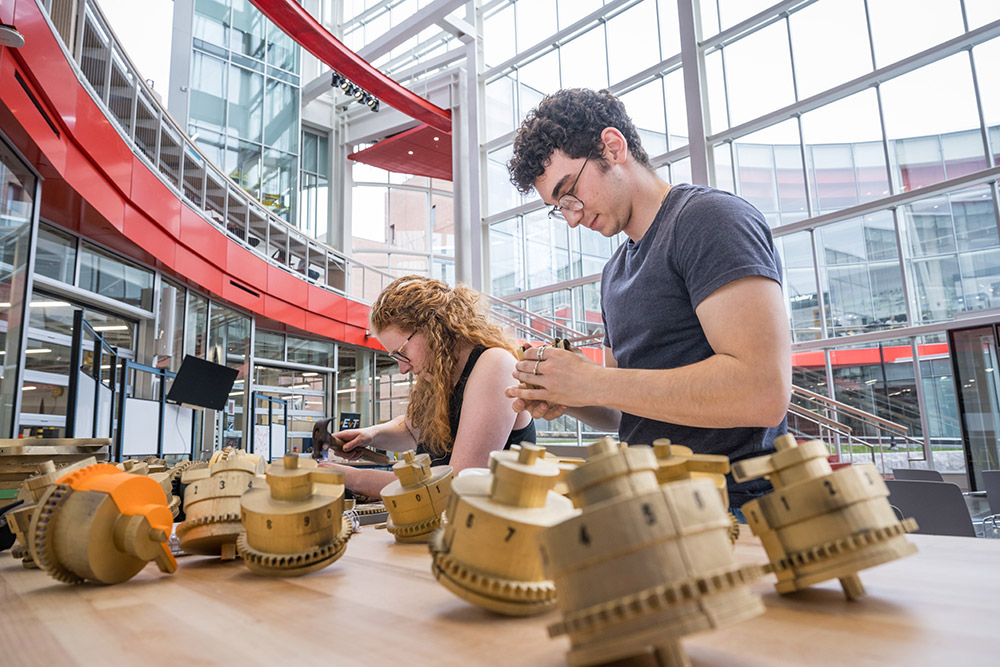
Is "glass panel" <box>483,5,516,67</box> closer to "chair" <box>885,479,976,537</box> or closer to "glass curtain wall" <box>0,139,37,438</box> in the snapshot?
"glass curtain wall" <box>0,139,37,438</box>

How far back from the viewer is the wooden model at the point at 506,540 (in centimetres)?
41

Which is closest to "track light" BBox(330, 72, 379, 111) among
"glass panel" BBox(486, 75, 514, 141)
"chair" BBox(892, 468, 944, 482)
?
"glass panel" BBox(486, 75, 514, 141)

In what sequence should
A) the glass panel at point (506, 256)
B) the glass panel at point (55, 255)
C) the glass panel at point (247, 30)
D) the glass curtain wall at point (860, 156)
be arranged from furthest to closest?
the glass panel at point (247, 30) → the glass panel at point (506, 256) → the glass curtain wall at point (860, 156) → the glass panel at point (55, 255)

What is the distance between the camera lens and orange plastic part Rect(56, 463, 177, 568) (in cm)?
58

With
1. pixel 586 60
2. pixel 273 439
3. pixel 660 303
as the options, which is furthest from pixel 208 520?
pixel 586 60

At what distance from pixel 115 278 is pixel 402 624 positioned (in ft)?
23.9

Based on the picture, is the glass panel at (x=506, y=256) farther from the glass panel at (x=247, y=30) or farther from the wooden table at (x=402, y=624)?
the wooden table at (x=402, y=624)

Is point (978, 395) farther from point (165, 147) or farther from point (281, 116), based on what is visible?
point (281, 116)

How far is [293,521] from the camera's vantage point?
1.88 feet

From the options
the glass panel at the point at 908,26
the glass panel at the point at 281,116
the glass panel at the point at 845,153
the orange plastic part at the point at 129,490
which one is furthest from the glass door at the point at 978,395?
the glass panel at the point at 281,116

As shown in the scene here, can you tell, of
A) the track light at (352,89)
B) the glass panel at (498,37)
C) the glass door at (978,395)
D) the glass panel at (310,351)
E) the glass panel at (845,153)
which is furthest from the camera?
the track light at (352,89)

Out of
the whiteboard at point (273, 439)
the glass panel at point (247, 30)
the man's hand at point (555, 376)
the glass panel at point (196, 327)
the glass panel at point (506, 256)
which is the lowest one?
the whiteboard at point (273, 439)

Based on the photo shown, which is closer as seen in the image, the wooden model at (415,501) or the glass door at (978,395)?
the wooden model at (415,501)

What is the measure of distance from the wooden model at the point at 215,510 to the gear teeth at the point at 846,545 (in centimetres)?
55
